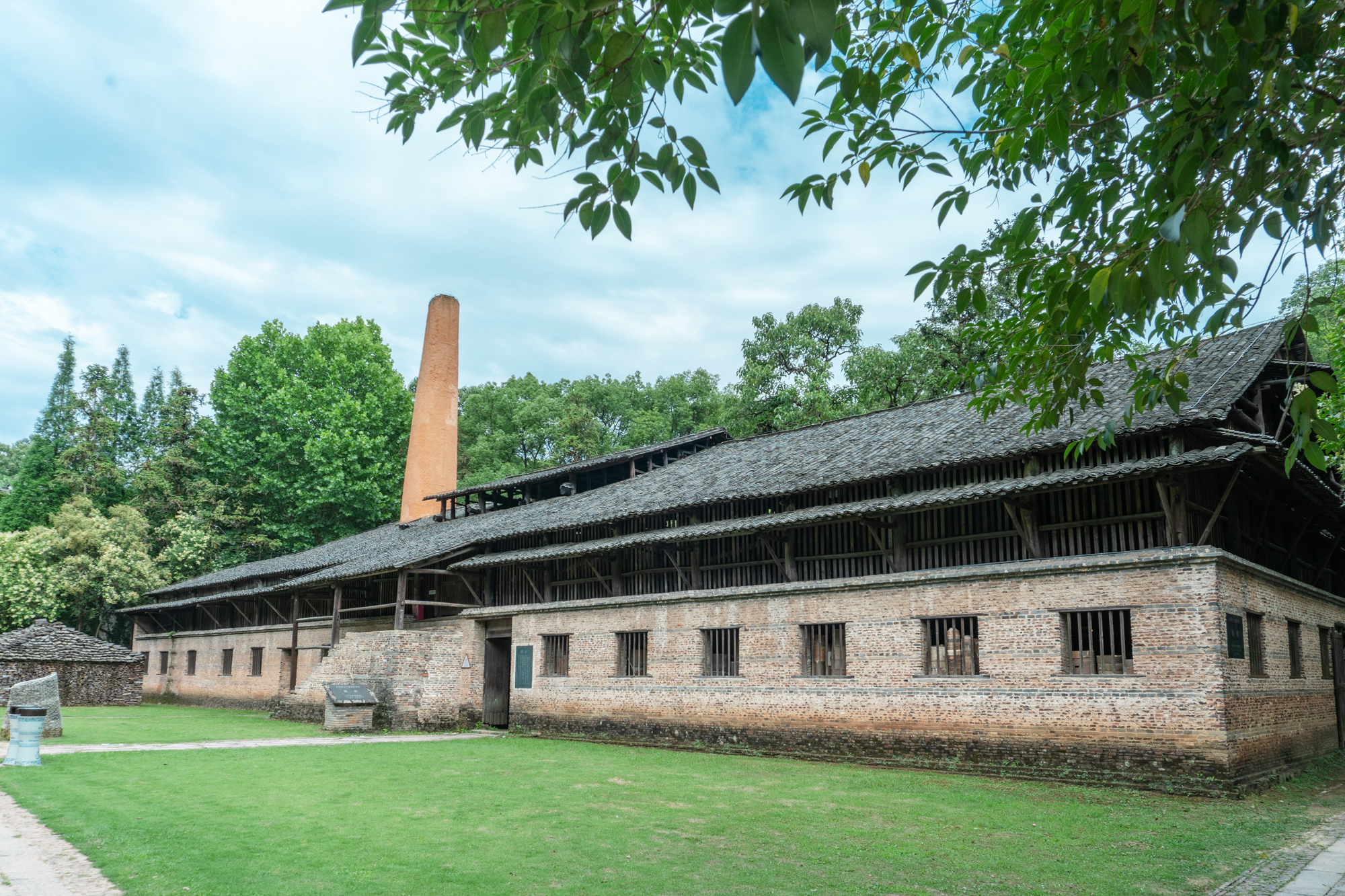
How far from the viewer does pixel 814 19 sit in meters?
2.01

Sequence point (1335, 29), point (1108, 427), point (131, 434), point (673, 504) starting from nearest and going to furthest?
point (1335, 29) < point (1108, 427) < point (673, 504) < point (131, 434)

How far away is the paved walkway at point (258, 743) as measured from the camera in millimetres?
15781

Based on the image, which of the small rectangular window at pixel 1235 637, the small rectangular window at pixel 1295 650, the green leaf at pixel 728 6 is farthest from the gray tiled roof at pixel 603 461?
the green leaf at pixel 728 6

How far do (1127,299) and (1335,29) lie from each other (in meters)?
1.87

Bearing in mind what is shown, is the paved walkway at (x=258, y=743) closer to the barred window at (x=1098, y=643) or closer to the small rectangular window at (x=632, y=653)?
the small rectangular window at (x=632, y=653)

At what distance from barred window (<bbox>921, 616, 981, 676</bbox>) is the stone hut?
89.9 ft

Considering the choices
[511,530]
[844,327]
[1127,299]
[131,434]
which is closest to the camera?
[1127,299]

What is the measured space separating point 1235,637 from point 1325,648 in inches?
256

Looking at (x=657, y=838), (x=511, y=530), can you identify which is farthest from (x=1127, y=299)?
(x=511, y=530)

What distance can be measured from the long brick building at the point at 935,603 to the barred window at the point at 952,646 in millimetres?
45

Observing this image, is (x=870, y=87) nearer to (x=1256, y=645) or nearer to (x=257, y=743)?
(x=1256, y=645)

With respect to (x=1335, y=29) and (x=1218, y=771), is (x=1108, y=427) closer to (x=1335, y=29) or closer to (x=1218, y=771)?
(x=1335, y=29)

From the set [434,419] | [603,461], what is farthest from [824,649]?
[434,419]

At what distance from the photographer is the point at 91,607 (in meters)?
41.9
